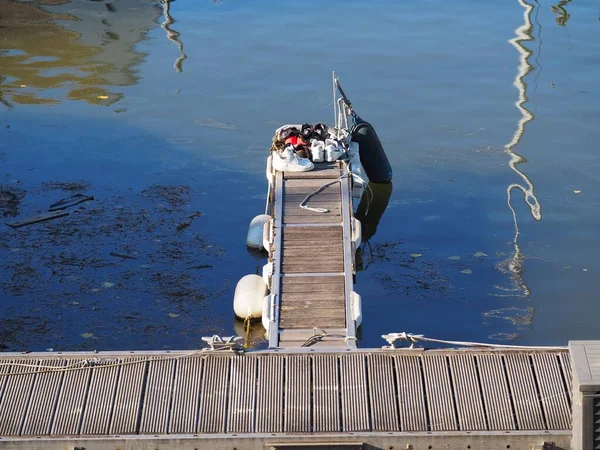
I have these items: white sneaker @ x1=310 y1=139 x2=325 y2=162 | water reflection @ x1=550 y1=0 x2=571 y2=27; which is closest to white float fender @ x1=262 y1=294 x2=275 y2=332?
white sneaker @ x1=310 y1=139 x2=325 y2=162

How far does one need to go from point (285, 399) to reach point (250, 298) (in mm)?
5389

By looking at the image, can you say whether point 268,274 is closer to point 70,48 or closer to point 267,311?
point 267,311

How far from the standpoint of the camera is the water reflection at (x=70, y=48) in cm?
3162

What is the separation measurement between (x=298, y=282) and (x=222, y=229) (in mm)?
4793

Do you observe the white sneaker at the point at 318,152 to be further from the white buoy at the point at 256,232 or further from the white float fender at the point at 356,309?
the white float fender at the point at 356,309

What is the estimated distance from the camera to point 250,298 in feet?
59.4

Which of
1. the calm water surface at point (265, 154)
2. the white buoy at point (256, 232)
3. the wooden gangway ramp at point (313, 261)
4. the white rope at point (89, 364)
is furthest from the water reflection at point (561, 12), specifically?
the white rope at point (89, 364)

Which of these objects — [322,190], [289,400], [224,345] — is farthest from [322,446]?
[322,190]

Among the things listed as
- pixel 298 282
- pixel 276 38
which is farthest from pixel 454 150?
pixel 276 38

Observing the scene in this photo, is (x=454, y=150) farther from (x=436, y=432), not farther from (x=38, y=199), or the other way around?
(x=436, y=432)

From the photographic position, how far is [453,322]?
1838cm

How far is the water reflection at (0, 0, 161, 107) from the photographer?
104 ft

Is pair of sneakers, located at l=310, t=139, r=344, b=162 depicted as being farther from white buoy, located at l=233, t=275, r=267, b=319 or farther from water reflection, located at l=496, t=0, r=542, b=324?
white buoy, located at l=233, t=275, r=267, b=319

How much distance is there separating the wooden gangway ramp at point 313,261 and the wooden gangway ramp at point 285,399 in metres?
2.33
